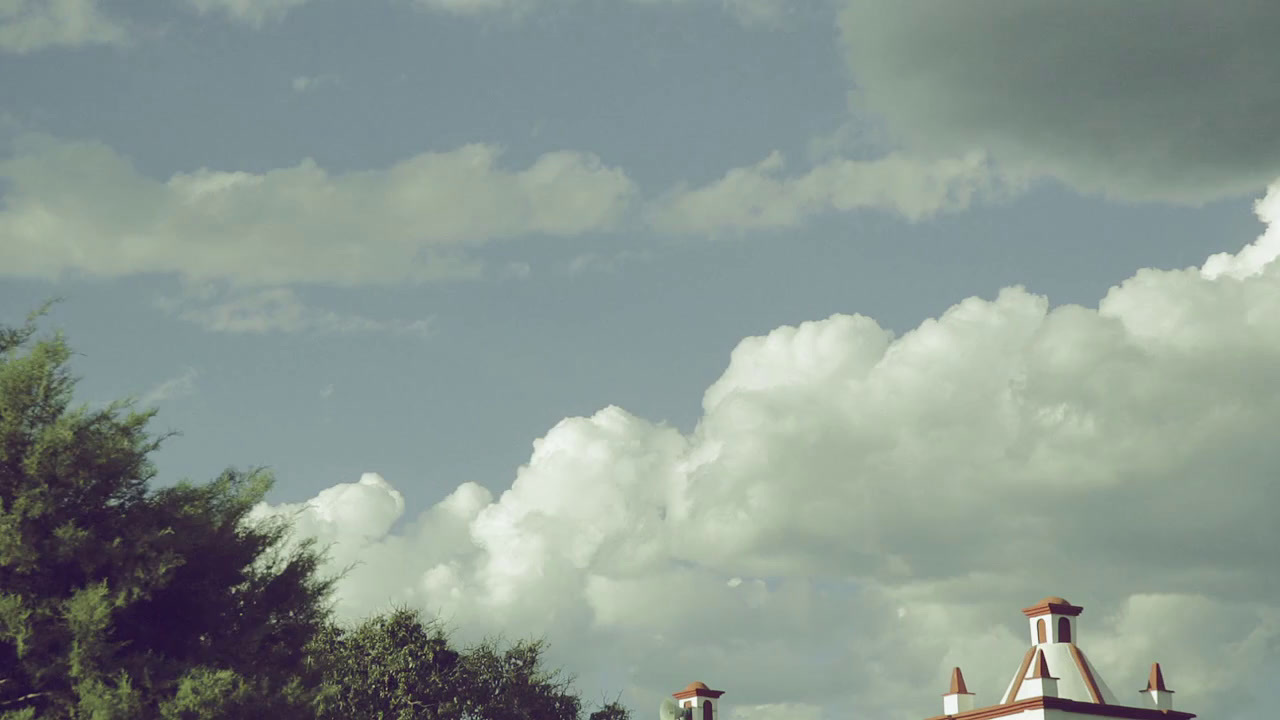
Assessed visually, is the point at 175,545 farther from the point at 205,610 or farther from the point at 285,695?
the point at 285,695

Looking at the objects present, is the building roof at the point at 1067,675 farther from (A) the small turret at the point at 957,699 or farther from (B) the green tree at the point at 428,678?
(B) the green tree at the point at 428,678

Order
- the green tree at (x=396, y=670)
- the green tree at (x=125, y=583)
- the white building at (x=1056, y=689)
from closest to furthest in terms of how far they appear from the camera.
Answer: the green tree at (x=125, y=583)
the white building at (x=1056, y=689)
the green tree at (x=396, y=670)

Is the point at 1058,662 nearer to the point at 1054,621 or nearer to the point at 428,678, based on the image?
the point at 1054,621

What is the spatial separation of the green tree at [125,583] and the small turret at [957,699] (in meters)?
20.1

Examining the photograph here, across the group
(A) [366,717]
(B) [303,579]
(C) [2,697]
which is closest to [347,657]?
(A) [366,717]

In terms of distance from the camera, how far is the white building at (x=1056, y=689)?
38.1 metres

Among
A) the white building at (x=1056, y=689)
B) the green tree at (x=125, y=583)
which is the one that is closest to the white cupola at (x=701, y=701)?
the white building at (x=1056, y=689)

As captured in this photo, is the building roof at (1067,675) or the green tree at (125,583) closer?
the green tree at (125,583)

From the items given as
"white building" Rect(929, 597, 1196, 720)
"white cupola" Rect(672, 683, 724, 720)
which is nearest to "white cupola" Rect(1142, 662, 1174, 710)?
"white building" Rect(929, 597, 1196, 720)

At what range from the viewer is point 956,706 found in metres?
41.2

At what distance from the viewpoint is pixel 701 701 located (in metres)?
47.6

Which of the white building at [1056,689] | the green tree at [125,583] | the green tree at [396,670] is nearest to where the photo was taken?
the green tree at [125,583]

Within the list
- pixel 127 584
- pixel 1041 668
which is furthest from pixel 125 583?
pixel 1041 668

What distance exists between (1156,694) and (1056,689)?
451 centimetres
